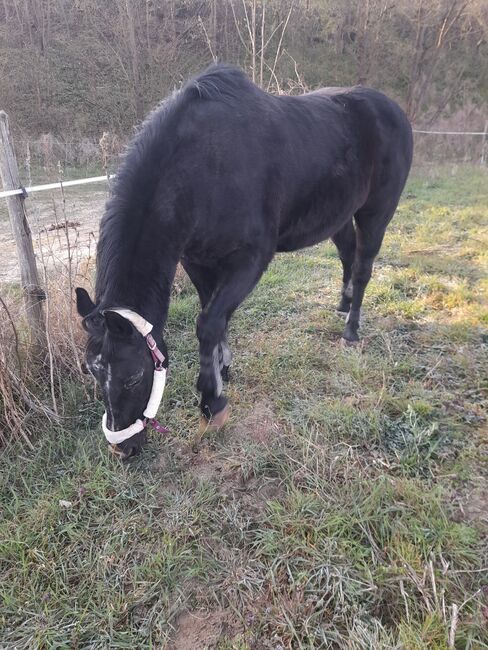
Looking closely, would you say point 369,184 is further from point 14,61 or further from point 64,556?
point 14,61

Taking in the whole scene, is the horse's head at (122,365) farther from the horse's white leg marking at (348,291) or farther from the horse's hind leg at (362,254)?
the horse's white leg marking at (348,291)

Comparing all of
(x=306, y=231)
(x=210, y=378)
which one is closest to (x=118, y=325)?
(x=210, y=378)

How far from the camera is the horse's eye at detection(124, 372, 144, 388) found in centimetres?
196

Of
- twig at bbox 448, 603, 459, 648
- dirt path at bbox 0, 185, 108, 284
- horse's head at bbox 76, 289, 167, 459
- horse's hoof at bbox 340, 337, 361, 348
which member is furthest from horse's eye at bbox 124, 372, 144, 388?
horse's hoof at bbox 340, 337, 361, 348

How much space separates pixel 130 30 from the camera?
1702cm

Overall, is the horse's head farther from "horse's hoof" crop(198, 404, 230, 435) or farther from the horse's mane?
"horse's hoof" crop(198, 404, 230, 435)

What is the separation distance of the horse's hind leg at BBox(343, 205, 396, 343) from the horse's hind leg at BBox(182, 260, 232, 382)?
3.78ft

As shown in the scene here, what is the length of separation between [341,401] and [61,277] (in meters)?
2.20

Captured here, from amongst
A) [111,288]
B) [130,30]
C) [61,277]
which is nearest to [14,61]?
[130,30]

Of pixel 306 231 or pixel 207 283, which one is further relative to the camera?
pixel 306 231

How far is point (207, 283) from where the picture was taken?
2.81 metres

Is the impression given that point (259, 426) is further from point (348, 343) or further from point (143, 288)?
point (348, 343)

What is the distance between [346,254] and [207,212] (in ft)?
7.34

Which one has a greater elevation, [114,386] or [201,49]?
[201,49]
